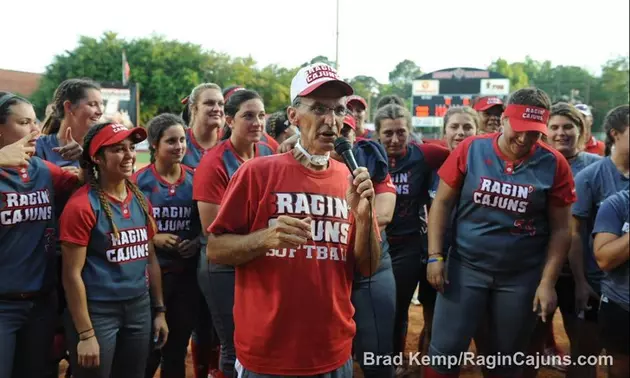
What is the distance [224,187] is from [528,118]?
6.22 feet

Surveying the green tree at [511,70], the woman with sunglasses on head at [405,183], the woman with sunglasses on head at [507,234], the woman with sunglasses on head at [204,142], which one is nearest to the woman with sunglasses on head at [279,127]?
the woman with sunglasses on head at [204,142]

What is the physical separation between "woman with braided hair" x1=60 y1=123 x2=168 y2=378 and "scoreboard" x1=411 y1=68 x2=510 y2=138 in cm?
2893

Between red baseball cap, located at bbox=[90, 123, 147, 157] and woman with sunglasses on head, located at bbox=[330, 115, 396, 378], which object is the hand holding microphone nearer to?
woman with sunglasses on head, located at bbox=[330, 115, 396, 378]

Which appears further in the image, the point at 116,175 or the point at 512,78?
the point at 512,78

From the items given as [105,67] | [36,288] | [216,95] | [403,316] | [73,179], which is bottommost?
[403,316]

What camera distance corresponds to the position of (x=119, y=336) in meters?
3.15

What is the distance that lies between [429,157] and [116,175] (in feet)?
7.68

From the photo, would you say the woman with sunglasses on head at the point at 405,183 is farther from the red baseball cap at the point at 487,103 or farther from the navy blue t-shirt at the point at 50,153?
the navy blue t-shirt at the point at 50,153

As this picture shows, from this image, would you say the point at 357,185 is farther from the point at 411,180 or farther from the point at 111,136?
the point at 411,180

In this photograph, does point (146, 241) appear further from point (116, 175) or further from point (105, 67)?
point (105, 67)

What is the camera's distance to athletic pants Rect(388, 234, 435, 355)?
4309mm

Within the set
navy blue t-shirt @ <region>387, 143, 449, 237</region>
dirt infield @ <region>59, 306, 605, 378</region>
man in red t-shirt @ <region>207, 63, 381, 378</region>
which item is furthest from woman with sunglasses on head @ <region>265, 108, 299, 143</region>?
man in red t-shirt @ <region>207, 63, 381, 378</region>

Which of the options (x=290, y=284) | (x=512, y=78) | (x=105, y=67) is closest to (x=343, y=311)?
(x=290, y=284)

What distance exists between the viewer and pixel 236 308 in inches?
95.2
